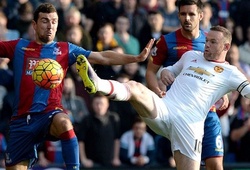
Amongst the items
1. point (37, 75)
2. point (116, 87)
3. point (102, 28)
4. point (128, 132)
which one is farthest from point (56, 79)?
point (102, 28)

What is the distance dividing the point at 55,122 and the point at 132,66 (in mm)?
5335

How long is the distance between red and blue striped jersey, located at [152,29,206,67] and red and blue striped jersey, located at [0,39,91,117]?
1.09 meters

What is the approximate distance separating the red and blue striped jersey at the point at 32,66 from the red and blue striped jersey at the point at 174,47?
3.57 ft

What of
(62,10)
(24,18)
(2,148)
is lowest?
(2,148)

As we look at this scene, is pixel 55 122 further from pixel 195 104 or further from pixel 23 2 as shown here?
pixel 23 2

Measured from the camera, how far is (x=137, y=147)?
16.1 m

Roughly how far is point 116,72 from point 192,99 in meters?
5.38

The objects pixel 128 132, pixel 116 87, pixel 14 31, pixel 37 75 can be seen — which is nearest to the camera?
pixel 116 87

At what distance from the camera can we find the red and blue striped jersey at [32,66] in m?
12.2

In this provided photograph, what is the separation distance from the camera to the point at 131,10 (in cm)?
1806

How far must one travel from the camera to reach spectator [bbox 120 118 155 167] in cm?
1608

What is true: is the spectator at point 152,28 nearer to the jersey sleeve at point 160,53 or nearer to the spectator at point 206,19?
the spectator at point 206,19

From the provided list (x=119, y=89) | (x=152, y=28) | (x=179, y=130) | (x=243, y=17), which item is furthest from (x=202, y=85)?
(x=243, y=17)

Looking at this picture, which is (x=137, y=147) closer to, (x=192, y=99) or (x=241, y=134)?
(x=241, y=134)
